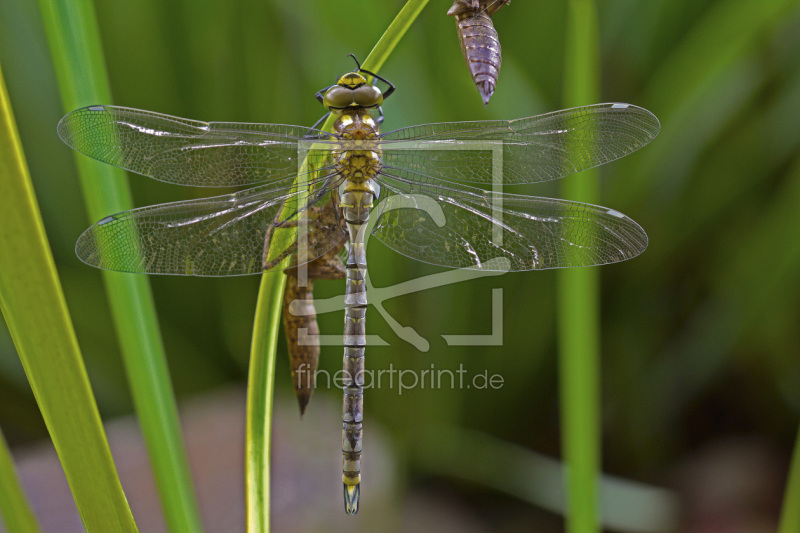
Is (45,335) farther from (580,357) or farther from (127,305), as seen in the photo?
(580,357)

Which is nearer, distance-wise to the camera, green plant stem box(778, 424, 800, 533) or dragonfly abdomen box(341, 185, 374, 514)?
green plant stem box(778, 424, 800, 533)

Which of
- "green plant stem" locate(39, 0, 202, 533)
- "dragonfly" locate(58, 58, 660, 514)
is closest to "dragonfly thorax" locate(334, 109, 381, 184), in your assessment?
"dragonfly" locate(58, 58, 660, 514)

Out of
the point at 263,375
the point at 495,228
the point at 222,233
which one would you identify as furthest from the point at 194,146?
the point at 495,228

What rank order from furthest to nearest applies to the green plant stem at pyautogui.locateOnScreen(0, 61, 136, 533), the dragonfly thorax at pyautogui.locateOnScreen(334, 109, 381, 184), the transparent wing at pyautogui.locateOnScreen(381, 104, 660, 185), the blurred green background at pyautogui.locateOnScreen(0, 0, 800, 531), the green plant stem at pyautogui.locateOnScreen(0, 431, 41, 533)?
the blurred green background at pyautogui.locateOnScreen(0, 0, 800, 531), the dragonfly thorax at pyautogui.locateOnScreen(334, 109, 381, 184), the transparent wing at pyautogui.locateOnScreen(381, 104, 660, 185), the green plant stem at pyautogui.locateOnScreen(0, 431, 41, 533), the green plant stem at pyautogui.locateOnScreen(0, 61, 136, 533)

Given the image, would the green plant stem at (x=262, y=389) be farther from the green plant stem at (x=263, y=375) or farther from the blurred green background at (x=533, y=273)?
the blurred green background at (x=533, y=273)

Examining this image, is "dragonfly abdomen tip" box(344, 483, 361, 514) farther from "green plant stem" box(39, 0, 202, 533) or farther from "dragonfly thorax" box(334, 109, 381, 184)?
"dragonfly thorax" box(334, 109, 381, 184)

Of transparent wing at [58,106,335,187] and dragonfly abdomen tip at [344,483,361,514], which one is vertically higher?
transparent wing at [58,106,335,187]

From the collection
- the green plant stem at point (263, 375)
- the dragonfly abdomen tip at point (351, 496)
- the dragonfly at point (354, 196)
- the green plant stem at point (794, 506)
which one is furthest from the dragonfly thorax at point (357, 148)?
the green plant stem at point (794, 506)

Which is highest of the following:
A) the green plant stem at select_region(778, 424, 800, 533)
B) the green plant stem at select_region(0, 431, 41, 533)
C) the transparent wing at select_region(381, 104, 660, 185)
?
the transparent wing at select_region(381, 104, 660, 185)
